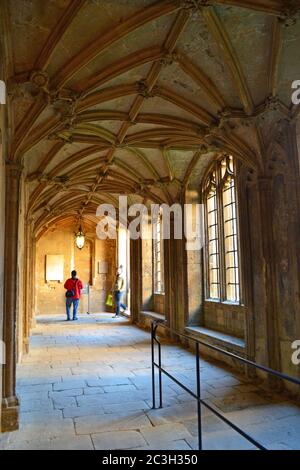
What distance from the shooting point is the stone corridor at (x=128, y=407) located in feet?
10.0

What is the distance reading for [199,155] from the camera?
679 cm

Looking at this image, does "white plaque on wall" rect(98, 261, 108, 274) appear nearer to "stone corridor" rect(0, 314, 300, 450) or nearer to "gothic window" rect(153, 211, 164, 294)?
"gothic window" rect(153, 211, 164, 294)

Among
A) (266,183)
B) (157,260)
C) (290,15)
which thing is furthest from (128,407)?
(157,260)

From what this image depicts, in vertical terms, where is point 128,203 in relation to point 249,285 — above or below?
above

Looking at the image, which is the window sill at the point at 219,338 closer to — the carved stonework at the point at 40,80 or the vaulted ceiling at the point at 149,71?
the vaulted ceiling at the point at 149,71

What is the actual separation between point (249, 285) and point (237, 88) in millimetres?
2467

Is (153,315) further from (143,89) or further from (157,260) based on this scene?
(143,89)

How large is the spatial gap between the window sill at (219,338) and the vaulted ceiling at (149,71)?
8.23 feet

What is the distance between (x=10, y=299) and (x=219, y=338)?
3.28 metres

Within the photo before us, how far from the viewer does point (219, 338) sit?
18.9ft

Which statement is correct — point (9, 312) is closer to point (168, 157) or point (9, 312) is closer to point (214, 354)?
point (214, 354)

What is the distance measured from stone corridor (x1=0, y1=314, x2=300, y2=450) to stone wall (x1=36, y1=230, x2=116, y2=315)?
866 centimetres

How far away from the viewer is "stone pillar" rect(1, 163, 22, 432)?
3.41 m
